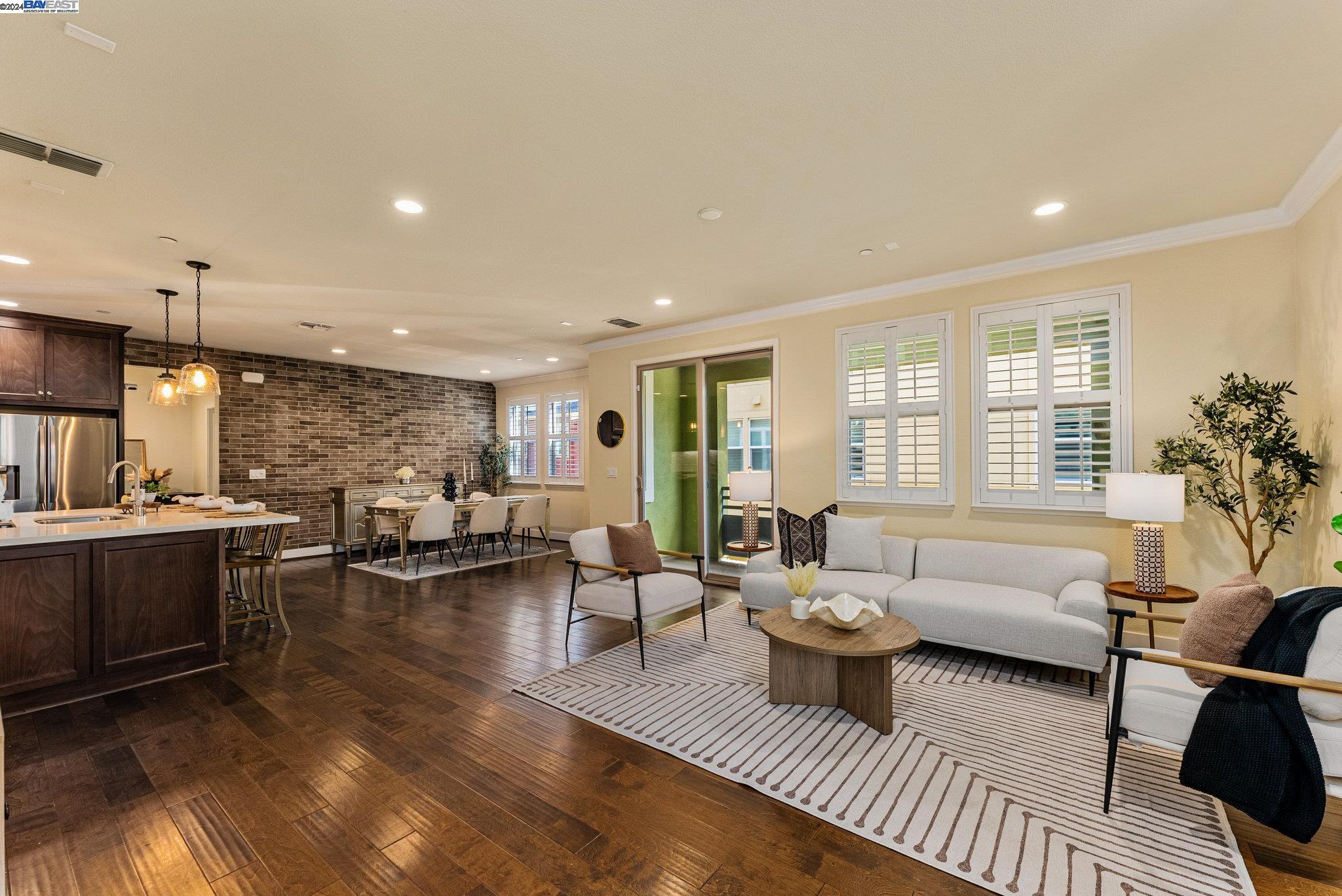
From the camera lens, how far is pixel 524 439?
991 centimetres

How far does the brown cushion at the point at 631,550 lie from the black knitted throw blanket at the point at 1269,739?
9.36 feet

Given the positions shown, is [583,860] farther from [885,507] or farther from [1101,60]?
[885,507]

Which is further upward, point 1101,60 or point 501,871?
point 1101,60

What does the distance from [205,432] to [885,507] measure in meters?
8.38

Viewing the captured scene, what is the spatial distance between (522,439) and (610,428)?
3637 millimetres

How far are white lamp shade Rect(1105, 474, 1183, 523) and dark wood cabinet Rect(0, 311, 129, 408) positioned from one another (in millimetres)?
8508

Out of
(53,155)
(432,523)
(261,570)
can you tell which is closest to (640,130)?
(53,155)

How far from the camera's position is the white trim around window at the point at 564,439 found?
29.9ft

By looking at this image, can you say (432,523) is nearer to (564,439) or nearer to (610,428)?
(610,428)

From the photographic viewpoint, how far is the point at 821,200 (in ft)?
10.3

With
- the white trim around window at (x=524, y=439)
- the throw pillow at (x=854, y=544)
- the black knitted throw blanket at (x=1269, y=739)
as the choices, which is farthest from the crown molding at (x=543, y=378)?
the black knitted throw blanket at (x=1269, y=739)

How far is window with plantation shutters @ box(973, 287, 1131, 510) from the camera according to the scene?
12.6 ft

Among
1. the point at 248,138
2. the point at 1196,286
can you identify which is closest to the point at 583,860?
the point at 248,138

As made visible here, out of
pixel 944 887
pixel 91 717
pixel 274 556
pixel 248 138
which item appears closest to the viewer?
pixel 944 887
